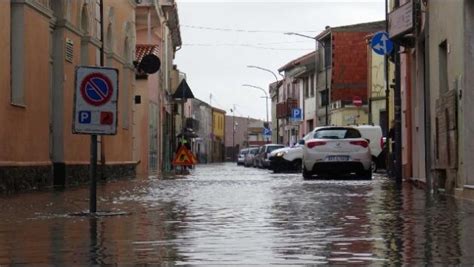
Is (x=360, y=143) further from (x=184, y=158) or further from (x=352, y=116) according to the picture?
(x=352, y=116)

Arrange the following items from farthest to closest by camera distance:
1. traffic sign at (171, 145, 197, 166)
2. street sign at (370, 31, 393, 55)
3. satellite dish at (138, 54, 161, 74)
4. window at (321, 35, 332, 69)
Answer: window at (321, 35, 332, 69)
traffic sign at (171, 145, 197, 166)
satellite dish at (138, 54, 161, 74)
street sign at (370, 31, 393, 55)

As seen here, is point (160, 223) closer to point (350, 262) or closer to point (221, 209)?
point (221, 209)

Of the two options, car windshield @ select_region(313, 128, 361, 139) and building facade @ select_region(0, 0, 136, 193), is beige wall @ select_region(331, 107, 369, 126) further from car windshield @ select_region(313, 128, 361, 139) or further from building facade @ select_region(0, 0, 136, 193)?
car windshield @ select_region(313, 128, 361, 139)

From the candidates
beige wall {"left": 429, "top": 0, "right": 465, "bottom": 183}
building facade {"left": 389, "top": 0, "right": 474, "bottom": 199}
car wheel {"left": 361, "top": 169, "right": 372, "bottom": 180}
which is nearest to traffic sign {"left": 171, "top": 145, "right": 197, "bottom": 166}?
car wheel {"left": 361, "top": 169, "right": 372, "bottom": 180}

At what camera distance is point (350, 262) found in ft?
23.3

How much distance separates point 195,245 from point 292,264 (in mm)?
1587

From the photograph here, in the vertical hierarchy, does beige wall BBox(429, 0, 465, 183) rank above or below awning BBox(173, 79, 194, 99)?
below

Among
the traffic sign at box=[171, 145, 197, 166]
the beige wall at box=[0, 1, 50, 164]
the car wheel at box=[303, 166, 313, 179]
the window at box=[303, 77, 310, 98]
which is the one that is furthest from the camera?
the window at box=[303, 77, 310, 98]

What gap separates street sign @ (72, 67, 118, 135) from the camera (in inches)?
470

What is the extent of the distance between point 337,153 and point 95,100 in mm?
14504

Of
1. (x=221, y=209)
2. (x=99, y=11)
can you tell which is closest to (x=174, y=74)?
(x=99, y=11)

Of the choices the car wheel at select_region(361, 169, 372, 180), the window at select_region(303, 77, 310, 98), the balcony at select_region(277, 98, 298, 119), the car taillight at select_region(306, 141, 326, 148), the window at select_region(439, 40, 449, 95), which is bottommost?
the car wheel at select_region(361, 169, 372, 180)

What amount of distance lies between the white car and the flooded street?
32.6ft

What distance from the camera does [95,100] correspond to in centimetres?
1199
